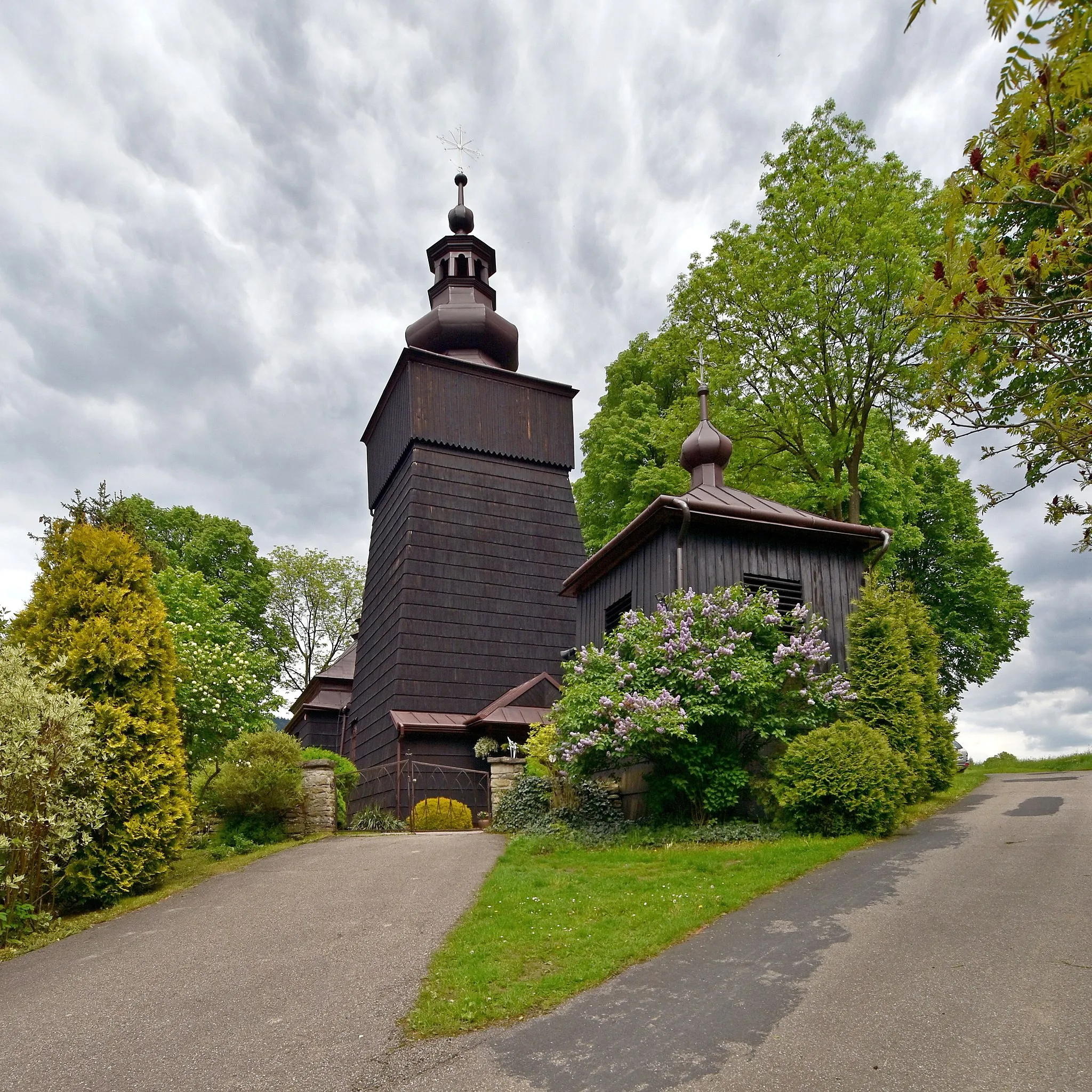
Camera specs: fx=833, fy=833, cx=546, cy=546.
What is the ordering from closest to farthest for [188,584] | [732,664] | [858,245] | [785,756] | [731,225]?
[785,756] → [732,664] → [858,245] → [731,225] → [188,584]

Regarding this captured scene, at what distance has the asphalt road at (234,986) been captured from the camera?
4.48 m

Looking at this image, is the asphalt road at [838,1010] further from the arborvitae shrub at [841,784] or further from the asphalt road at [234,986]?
the arborvitae shrub at [841,784]

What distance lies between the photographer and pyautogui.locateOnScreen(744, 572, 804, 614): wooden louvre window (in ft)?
42.3

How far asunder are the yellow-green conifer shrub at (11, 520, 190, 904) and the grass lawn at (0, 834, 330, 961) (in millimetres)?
196

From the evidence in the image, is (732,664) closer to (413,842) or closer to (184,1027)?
(413,842)

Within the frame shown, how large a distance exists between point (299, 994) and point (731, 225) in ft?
53.0

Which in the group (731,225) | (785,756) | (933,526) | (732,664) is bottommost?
(785,756)

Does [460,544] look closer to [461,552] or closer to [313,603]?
[461,552]

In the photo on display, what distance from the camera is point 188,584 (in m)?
19.6

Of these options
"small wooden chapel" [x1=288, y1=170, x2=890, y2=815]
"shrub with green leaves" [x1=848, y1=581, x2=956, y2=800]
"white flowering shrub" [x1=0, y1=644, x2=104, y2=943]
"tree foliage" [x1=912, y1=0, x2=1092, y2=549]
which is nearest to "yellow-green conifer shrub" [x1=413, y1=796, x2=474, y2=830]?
"small wooden chapel" [x1=288, y1=170, x2=890, y2=815]

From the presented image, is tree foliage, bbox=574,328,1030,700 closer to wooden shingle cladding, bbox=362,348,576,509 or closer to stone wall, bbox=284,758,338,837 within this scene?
wooden shingle cladding, bbox=362,348,576,509

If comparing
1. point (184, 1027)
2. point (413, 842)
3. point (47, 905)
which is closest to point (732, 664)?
point (413, 842)

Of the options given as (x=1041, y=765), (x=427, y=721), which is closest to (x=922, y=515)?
(x=1041, y=765)

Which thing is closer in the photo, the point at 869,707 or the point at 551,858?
the point at 551,858
